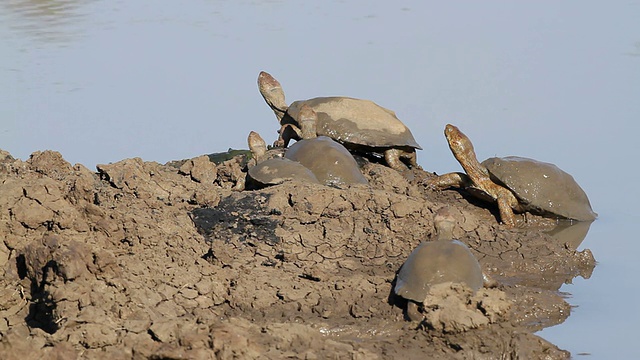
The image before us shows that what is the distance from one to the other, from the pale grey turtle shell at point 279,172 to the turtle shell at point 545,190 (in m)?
2.29

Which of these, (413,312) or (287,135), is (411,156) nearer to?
(287,135)

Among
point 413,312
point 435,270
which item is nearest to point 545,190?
point 435,270

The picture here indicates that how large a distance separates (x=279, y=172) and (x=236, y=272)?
6.56ft

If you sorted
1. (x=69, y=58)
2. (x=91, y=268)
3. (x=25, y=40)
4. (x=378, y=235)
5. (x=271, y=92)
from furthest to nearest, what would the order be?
(x=25, y=40)
(x=69, y=58)
(x=271, y=92)
(x=378, y=235)
(x=91, y=268)

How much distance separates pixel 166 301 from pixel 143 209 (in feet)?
5.71

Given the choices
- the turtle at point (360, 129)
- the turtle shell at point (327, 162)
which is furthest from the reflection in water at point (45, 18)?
the turtle shell at point (327, 162)

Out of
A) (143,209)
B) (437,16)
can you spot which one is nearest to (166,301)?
(143,209)

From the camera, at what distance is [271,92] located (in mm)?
12758

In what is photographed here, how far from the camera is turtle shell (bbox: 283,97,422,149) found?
11.5 m

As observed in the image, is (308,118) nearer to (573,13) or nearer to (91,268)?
(91,268)

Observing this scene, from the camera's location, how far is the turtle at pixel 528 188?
10.5 m

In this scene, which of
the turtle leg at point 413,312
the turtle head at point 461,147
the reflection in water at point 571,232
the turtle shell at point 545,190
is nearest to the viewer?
the turtle leg at point 413,312

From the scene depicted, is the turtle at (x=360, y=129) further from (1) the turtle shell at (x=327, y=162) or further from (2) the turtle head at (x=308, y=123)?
Answer: (1) the turtle shell at (x=327, y=162)

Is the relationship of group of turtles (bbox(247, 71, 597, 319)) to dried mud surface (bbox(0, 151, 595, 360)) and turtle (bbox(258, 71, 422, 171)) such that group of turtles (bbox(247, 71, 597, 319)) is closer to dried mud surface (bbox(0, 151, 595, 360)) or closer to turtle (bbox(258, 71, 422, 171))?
turtle (bbox(258, 71, 422, 171))
